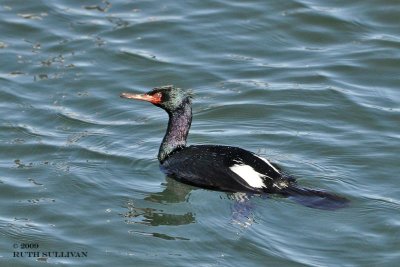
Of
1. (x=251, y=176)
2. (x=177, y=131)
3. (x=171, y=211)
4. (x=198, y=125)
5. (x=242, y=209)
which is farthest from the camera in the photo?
(x=198, y=125)

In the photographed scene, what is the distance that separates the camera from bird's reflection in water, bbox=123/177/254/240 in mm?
8891

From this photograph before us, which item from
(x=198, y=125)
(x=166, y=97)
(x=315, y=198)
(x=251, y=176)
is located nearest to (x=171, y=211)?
(x=251, y=176)

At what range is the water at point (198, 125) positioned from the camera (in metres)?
8.53

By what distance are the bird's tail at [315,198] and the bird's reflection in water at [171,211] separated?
1.21ft

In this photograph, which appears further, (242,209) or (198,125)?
(198,125)

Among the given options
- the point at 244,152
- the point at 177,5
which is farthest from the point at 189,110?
the point at 177,5

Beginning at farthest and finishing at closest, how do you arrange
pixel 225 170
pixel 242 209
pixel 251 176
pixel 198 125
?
pixel 198 125, pixel 225 170, pixel 251 176, pixel 242 209

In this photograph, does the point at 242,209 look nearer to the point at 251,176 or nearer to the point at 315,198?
the point at 251,176

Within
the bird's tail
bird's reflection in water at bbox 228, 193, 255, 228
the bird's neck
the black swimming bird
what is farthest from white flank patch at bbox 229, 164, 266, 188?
the bird's neck

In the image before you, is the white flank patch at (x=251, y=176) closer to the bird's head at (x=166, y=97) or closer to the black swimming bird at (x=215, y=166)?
the black swimming bird at (x=215, y=166)

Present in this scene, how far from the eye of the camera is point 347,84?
11.8m

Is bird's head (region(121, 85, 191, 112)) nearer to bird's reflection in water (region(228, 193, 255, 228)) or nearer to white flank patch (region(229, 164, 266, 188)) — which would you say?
white flank patch (region(229, 164, 266, 188))

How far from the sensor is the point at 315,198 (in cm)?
909

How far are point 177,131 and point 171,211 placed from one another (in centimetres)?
110
